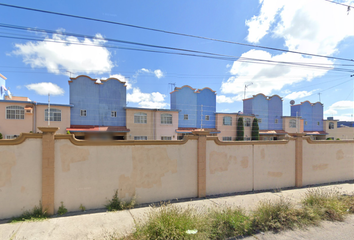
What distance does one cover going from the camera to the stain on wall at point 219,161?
7.92 meters

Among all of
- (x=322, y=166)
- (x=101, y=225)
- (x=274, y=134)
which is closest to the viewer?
(x=101, y=225)

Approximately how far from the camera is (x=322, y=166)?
10.2m

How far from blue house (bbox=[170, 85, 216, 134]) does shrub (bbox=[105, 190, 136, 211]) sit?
18167 mm

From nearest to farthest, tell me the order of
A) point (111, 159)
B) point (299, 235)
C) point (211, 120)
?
point (299, 235)
point (111, 159)
point (211, 120)

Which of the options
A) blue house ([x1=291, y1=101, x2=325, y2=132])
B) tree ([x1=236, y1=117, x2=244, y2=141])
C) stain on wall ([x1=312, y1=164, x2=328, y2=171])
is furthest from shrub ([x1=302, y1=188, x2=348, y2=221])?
blue house ([x1=291, y1=101, x2=325, y2=132])

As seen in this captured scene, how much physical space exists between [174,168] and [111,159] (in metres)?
2.44

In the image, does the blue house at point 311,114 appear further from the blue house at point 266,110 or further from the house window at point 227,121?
the house window at point 227,121

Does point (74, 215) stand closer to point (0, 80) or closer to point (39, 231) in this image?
point (39, 231)

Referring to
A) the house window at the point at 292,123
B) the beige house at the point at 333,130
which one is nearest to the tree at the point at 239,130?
the house window at the point at 292,123

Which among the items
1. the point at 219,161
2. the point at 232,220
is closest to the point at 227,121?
the point at 219,161

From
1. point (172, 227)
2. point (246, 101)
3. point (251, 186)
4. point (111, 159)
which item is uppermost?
point (246, 101)

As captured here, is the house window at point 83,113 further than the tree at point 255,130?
No

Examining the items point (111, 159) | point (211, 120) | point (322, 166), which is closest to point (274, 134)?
point (211, 120)

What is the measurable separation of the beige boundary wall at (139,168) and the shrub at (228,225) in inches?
103
